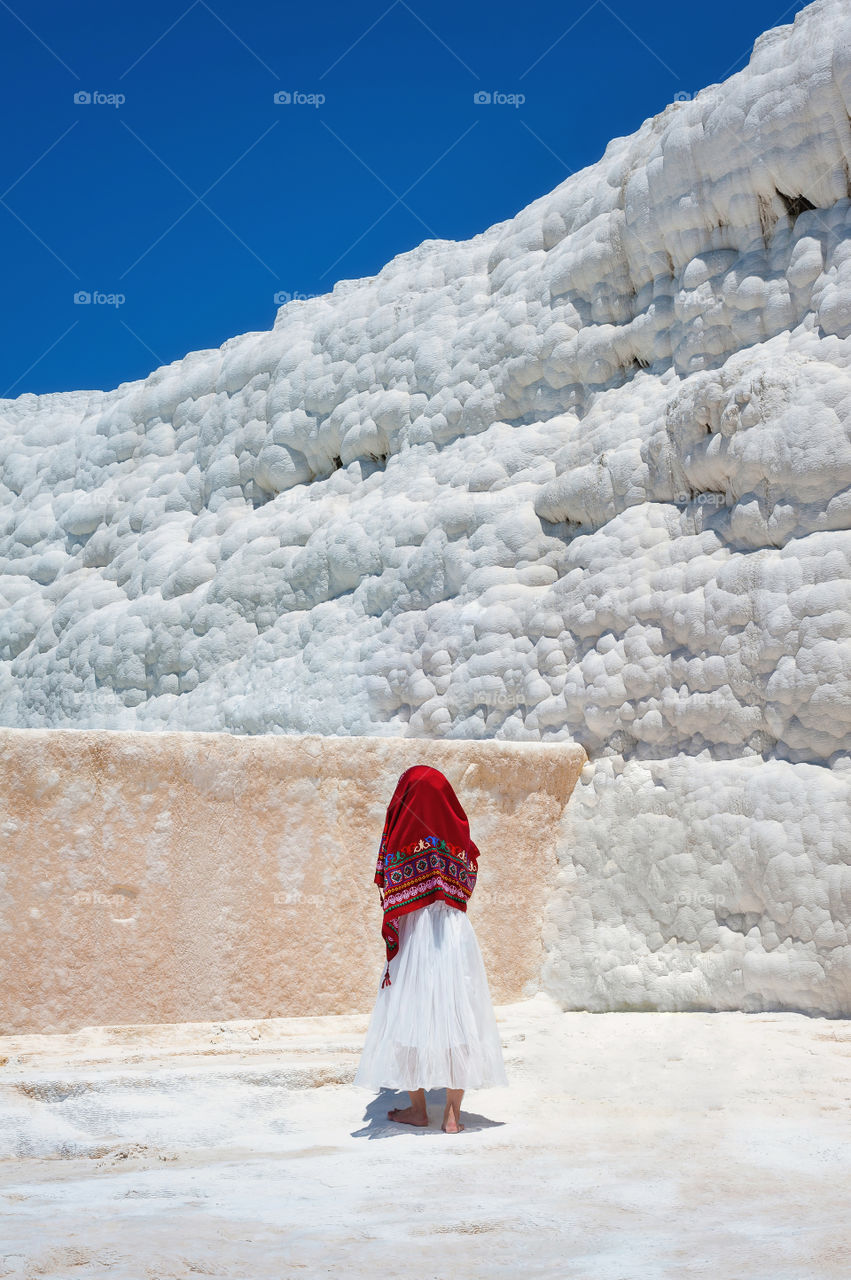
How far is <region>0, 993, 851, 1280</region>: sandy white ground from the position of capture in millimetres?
1912

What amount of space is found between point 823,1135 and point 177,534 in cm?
631

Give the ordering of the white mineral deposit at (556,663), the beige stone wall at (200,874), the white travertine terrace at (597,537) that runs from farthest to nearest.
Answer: the white travertine terrace at (597,537), the beige stone wall at (200,874), the white mineral deposit at (556,663)

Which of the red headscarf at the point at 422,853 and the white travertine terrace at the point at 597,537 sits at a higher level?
the white travertine terrace at the point at 597,537

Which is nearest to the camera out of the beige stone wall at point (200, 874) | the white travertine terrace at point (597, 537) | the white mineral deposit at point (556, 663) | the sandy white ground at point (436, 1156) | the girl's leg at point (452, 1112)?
the sandy white ground at point (436, 1156)

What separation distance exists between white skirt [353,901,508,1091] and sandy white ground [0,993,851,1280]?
147mm

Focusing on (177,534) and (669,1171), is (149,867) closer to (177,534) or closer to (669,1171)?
(669,1171)

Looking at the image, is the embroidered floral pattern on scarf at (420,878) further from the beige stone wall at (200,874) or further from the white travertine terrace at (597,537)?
the white travertine terrace at (597,537)

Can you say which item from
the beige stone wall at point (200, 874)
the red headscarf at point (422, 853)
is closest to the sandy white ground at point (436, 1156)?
the beige stone wall at point (200, 874)

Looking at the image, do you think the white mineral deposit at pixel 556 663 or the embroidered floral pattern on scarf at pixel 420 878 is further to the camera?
the embroidered floral pattern on scarf at pixel 420 878

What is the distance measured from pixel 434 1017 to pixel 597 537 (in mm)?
2840

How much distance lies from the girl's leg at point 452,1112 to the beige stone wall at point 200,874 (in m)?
1.16

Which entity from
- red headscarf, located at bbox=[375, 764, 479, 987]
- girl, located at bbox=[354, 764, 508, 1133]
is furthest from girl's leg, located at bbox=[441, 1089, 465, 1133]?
red headscarf, located at bbox=[375, 764, 479, 987]

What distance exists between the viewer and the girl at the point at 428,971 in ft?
10.1

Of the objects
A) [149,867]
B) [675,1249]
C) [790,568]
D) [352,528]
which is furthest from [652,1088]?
[352,528]
